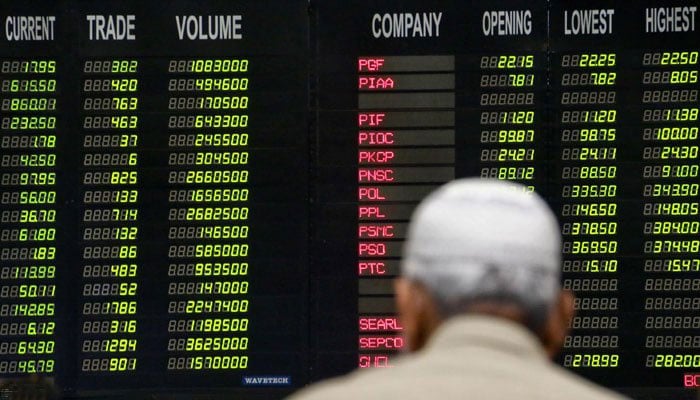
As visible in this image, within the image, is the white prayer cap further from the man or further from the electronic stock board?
the electronic stock board

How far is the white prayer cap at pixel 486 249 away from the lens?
4.87 feet

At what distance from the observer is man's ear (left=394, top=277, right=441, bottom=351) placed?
61.1 inches

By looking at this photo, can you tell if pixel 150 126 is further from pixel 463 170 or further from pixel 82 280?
pixel 463 170

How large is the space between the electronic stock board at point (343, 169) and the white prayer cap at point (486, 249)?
6.88 metres

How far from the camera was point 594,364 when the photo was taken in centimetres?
846

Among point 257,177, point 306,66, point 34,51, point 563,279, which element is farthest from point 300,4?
point 563,279

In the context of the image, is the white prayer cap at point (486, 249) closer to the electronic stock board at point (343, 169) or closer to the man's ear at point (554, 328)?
the man's ear at point (554, 328)

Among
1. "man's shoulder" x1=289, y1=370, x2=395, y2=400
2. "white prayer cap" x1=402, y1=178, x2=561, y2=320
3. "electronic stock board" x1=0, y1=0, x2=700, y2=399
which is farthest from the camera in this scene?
"electronic stock board" x1=0, y1=0, x2=700, y2=399

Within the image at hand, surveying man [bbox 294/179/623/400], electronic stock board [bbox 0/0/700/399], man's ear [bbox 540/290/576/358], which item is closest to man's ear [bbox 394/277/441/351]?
man [bbox 294/179/623/400]

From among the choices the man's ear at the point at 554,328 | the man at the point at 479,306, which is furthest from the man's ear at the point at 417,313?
the man's ear at the point at 554,328

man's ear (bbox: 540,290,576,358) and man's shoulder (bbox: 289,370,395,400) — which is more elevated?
man's ear (bbox: 540,290,576,358)

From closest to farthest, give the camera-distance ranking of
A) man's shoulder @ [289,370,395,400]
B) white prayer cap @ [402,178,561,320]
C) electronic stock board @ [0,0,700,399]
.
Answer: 1. man's shoulder @ [289,370,395,400]
2. white prayer cap @ [402,178,561,320]
3. electronic stock board @ [0,0,700,399]

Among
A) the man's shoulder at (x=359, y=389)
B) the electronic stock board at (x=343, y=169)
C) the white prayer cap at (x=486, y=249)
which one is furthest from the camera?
the electronic stock board at (x=343, y=169)

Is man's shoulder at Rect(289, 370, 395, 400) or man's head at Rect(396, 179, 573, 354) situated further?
man's head at Rect(396, 179, 573, 354)
